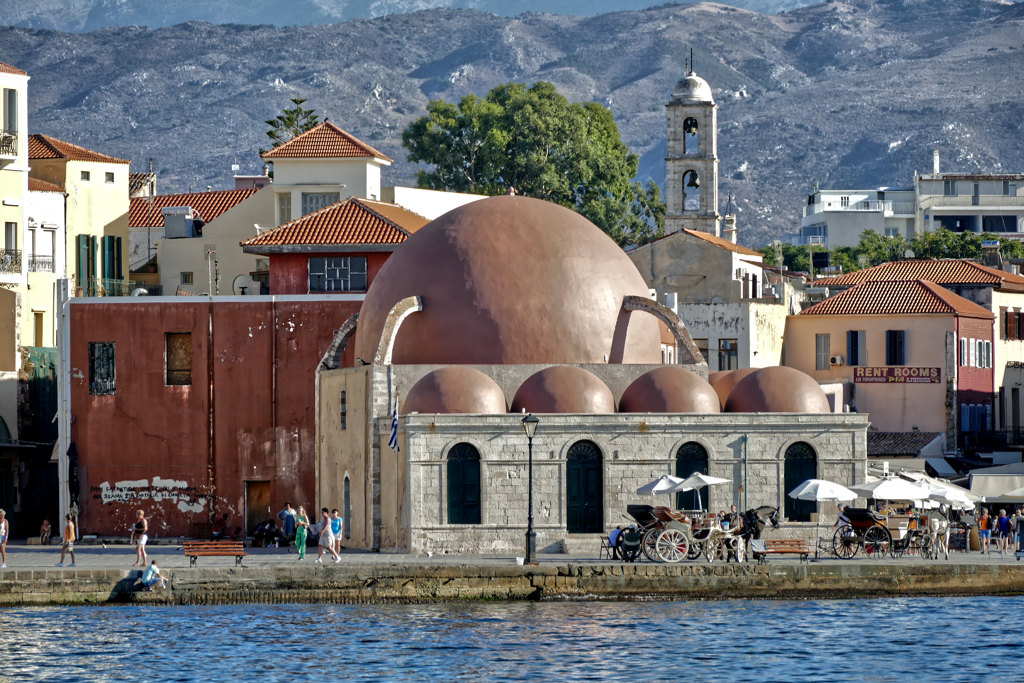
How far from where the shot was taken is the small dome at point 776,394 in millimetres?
37219

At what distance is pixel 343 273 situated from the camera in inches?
1825

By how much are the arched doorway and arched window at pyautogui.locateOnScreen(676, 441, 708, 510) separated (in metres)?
1.70

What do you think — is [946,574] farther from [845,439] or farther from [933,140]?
[933,140]

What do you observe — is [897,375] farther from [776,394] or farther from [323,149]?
[776,394]

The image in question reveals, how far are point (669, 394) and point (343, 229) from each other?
13837 mm

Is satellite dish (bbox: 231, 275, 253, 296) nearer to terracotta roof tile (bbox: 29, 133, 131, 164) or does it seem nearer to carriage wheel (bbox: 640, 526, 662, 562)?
terracotta roof tile (bbox: 29, 133, 131, 164)

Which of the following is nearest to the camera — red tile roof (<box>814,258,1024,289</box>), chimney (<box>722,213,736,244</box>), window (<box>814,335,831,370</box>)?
window (<box>814,335,831,370</box>)

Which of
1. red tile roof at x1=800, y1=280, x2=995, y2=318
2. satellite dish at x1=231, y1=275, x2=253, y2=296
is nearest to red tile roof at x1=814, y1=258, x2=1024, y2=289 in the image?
red tile roof at x1=800, y1=280, x2=995, y2=318

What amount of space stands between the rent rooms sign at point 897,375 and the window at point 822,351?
1.58 metres

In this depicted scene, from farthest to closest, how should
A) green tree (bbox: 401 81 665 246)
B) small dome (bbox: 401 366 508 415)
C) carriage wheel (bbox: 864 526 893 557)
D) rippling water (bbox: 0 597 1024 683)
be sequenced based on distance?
green tree (bbox: 401 81 665 246), small dome (bbox: 401 366 508 415), carriage wheel (bbox: 864 526 893 557), rippling water (bbox: 0 597 1024 683)

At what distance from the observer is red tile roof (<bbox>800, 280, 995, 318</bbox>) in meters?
56.7

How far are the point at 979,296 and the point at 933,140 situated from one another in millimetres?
138923

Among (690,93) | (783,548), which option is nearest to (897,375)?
(690,93)

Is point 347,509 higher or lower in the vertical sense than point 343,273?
lower
